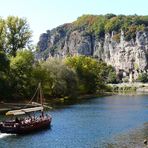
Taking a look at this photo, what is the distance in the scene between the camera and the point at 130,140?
187ft

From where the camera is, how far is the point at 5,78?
335 feet

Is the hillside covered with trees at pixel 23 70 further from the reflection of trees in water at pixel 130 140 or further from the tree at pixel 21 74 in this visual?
the reflection of trees in water at pixel 130 140

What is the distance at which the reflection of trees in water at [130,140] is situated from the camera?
175ft

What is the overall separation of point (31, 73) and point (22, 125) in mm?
49929

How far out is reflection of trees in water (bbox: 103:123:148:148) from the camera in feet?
175

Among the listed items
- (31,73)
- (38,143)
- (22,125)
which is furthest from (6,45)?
(38,143)

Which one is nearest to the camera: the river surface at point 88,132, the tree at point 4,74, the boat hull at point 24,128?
the river surface at point 88,132

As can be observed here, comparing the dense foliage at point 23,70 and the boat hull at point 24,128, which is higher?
the dense foliage at point 23,70

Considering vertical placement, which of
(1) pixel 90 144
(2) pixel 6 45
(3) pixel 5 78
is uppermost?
(2) pixel 6 45

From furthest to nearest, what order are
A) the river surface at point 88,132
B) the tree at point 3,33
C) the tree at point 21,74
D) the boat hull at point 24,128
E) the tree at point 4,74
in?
the tree at point 3,33
the tree at point 21,74
the tree at point 4,74
the boat hull at point 24,128
the river surface at point 88,132

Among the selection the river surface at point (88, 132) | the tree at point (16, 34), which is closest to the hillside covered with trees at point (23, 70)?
the tree at point (16, 34)

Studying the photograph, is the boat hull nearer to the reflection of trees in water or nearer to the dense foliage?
the reflection of trees in water

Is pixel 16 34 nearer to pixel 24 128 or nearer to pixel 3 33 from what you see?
pixel 3 33

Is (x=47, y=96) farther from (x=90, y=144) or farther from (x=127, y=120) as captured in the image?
(x=90, y=144)
